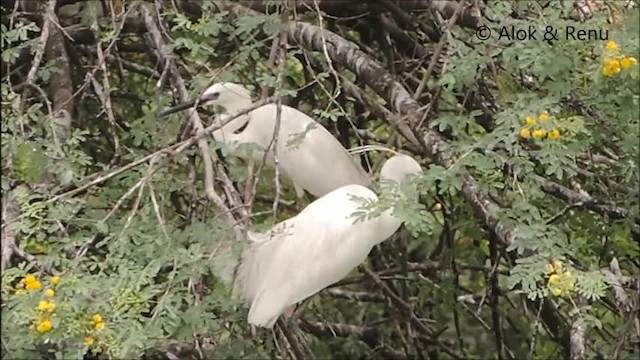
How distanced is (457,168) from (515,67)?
183 mm

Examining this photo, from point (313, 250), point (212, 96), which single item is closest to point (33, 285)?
point (313, 250)

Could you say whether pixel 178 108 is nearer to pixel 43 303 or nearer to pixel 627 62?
pixel 43 303

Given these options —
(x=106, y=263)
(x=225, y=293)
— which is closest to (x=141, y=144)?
(x=225, y=293)

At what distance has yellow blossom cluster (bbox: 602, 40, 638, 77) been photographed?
1164 mm

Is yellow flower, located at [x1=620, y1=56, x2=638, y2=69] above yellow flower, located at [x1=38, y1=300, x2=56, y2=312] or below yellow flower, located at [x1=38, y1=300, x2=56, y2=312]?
above

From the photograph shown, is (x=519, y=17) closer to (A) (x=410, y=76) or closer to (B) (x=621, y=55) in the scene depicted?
(B) (x=621, y=55)

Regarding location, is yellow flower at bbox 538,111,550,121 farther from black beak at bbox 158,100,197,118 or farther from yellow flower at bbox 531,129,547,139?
black beak at bbox 158,100,197,118

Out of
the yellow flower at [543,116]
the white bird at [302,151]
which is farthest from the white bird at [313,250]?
the yellow flower at [543,116]

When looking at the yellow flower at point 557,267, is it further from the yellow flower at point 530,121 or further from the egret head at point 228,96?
the egret head at point 228,96

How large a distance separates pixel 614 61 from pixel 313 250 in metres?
0.56

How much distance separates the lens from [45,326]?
113cm

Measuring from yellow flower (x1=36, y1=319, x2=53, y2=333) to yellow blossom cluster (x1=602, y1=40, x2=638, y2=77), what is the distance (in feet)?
2.09

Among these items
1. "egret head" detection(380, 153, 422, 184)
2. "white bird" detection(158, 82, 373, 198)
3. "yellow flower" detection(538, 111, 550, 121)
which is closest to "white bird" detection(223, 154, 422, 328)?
"egret head" detection(380, 153, 422, 184)

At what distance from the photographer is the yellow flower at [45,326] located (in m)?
1.13
